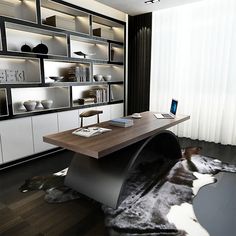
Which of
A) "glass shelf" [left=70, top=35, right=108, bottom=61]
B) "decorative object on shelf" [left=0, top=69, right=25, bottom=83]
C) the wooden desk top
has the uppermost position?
"glass shelf" [left=70, top=35, right=108, bottom=61]

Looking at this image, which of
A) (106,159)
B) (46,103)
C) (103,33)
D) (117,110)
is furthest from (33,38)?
(106,159)

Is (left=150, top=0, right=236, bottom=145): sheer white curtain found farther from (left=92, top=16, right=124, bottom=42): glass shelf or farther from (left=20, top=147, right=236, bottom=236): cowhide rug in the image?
(left=20, top=147, right=236, bottom=236): cowhide rug

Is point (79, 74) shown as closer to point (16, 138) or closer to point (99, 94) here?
point (99, 94)

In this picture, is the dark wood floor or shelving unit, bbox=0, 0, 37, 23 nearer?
the dark wood floor

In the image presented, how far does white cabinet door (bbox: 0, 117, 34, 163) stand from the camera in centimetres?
276

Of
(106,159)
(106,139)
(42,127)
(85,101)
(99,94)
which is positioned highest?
(99,94)

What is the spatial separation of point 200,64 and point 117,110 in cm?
196

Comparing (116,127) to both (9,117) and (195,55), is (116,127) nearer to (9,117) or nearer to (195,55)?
(9,117)

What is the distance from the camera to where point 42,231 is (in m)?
1.72

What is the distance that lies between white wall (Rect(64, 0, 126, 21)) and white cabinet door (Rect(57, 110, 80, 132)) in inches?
73.4

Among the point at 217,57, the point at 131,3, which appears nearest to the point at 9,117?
the point at 131,3

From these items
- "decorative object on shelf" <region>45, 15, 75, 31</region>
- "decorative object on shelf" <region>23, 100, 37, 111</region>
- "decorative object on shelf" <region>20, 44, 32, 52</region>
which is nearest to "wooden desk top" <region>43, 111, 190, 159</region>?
"decorative object on shelf" <region>23, 100, 37, 111</region>

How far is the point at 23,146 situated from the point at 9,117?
0.47 m

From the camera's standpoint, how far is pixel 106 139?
74.7 inches
